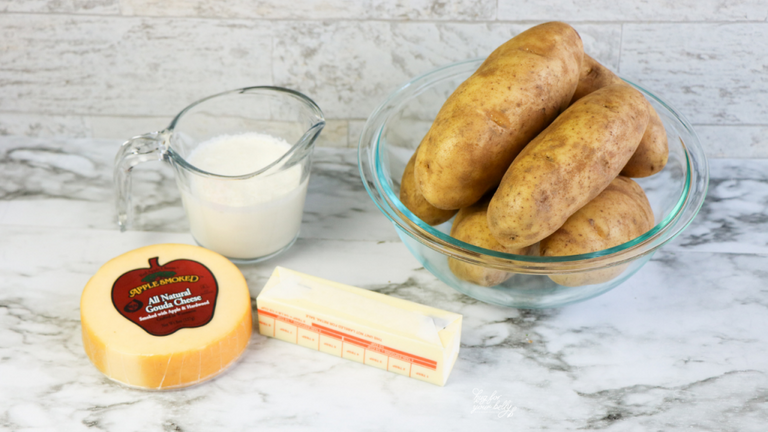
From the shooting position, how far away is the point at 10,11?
99 cm

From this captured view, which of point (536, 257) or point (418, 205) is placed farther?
point (418, 205)

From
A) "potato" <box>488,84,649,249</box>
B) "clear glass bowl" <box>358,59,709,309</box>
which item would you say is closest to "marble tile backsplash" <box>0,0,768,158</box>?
"clear glass bowl" <box>358,59,709,309</box>

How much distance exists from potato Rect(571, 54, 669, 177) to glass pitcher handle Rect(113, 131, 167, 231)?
0.53 m

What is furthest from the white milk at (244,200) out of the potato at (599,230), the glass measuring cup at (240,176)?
the potato at (599,230)

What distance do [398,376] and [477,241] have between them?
0.59 feet

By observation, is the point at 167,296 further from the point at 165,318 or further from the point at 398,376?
the point at 398,376

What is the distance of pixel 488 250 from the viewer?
69 centimetres

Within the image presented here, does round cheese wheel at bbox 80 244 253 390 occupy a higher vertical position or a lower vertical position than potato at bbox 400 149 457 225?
lower

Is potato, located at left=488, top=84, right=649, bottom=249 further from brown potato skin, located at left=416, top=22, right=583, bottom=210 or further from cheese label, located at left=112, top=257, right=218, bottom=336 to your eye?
cheese label, located at left=112, top=257, right=218, bottom=336

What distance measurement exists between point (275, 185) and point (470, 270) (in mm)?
268

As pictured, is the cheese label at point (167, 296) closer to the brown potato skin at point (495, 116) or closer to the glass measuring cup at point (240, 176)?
the glass measuring cup at point (240, 176)

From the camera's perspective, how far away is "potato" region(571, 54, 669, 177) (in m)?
0.77

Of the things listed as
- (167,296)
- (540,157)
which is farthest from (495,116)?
(167,296)

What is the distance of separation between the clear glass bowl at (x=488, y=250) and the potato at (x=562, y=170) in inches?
1.5
